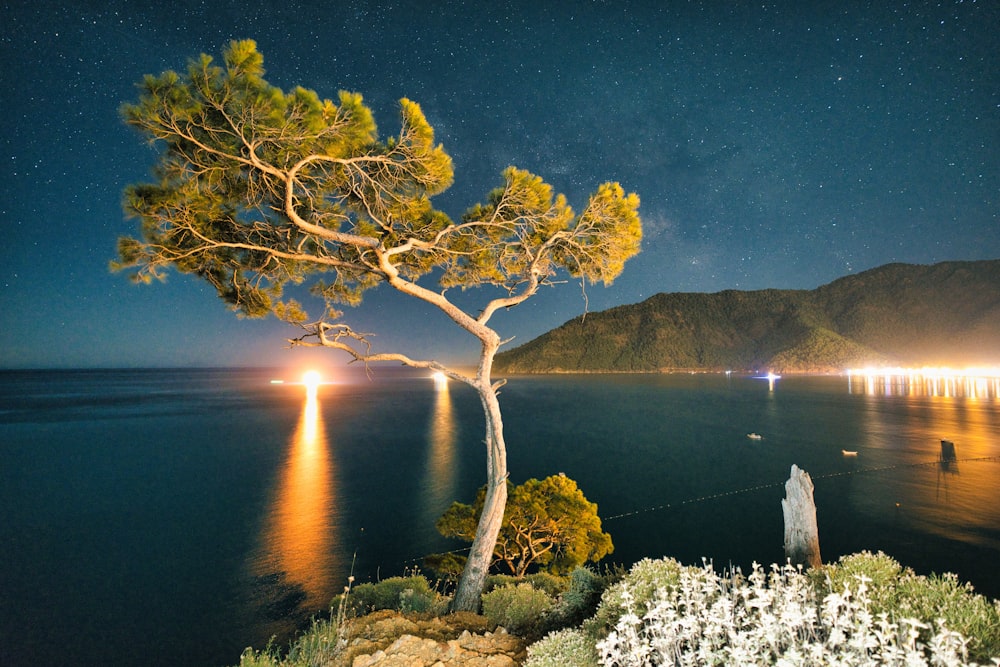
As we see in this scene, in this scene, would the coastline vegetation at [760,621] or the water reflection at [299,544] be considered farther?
the water reflection at [299,544]

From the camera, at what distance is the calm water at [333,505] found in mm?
14273

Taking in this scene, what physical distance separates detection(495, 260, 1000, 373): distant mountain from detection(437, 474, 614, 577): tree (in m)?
169

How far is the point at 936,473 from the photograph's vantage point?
29.1 meters

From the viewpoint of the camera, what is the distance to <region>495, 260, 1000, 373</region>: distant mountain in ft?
446

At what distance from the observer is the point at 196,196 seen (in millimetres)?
5617

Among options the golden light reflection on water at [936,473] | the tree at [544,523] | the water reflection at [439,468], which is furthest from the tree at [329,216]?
the golden light reflection on water at [936,473]

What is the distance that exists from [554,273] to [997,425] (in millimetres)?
66028

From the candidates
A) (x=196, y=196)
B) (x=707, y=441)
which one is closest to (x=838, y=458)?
(x=707, y=441)

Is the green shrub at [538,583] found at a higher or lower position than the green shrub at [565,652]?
lower

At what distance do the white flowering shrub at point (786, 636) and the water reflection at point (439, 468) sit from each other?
21266 mm

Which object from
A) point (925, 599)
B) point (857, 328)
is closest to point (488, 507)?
point (925, 599)

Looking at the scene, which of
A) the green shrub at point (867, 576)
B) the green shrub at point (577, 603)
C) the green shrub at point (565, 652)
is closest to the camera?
the green shrub at point (867, 576)

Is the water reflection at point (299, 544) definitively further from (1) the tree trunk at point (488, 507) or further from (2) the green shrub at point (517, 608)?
(2) the green shrub at point (517, 608)

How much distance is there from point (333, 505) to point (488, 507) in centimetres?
2164
